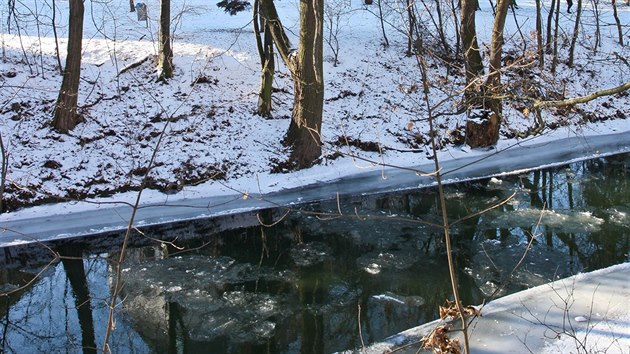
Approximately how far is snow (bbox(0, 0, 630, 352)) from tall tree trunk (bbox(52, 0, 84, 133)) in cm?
28

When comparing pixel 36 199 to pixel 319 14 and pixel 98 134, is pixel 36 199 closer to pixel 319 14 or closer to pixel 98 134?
pixel 98 134

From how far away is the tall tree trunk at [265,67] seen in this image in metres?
15.5

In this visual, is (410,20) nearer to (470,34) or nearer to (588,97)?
(470,34)

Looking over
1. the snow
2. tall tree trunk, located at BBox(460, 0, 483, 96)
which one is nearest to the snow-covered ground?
the snow

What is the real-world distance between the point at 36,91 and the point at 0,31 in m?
4.00

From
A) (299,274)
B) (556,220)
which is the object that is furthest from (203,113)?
(556,220)

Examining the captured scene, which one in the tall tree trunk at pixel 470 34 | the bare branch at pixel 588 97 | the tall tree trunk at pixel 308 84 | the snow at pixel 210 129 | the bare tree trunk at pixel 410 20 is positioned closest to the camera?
the bare tree trunk at pixel 410 20

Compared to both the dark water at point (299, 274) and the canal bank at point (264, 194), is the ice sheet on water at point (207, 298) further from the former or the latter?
the canal bank at point (264, 194)

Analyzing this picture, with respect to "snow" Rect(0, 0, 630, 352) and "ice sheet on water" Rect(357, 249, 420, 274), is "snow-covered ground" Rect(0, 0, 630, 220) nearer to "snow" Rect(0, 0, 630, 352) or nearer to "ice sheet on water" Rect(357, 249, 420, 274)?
"snow" Rect(0, 0, 630, 352)

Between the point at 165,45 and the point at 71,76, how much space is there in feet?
9.73

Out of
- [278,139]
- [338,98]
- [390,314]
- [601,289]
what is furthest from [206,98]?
[601,289]

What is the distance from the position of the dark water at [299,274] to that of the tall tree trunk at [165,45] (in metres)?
5.67

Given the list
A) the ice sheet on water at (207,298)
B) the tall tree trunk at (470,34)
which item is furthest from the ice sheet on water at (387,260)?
the tall tree trunk at (470,34)

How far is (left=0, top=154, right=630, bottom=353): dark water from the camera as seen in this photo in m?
8.23
